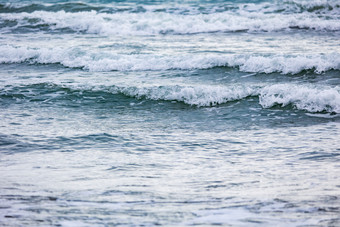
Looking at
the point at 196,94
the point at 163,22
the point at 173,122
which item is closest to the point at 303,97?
the point at 196,94

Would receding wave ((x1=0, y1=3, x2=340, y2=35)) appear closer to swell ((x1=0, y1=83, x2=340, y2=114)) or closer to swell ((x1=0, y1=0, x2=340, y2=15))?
swell ((x1=0, y1=0, x2=340, y2=15))

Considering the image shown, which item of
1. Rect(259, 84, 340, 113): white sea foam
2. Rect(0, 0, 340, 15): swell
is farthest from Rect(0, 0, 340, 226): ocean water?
Rect(0, 0, 340, 15): swell

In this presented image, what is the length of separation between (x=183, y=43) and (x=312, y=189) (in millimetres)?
11089

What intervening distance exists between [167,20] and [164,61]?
22.8ft

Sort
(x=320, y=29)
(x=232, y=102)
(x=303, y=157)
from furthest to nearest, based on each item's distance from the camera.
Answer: (x=320, y=29) → (x=232, y=102) → (x=303, y=157)

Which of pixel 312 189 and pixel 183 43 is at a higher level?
pixel 183 43

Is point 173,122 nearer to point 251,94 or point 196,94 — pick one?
point 196,94

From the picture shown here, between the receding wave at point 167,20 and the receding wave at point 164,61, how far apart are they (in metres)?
4.44

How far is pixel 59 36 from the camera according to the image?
17.3m

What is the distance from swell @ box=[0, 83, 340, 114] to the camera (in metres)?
8.59

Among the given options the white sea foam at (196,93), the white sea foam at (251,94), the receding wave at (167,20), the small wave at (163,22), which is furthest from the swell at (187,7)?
the white sea foam at (196,93)

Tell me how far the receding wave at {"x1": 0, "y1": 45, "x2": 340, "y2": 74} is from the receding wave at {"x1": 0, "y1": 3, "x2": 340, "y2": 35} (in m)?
4.44

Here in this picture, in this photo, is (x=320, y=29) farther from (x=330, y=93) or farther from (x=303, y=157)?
(x=303, y=157)

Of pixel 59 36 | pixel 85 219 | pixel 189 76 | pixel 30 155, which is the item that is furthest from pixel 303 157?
pixel 59 36
